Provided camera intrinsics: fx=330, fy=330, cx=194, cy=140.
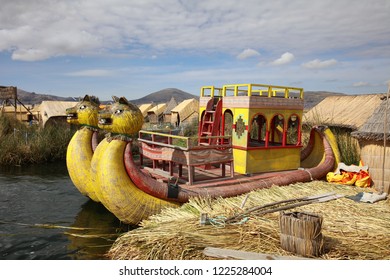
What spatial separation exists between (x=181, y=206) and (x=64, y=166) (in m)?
10.5

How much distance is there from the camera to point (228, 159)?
806cm

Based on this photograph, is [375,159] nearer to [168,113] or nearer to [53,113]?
[53,113]

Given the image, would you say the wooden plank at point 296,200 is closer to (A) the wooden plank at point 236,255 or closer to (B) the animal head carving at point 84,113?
(A) the wooden plank at point 236,255

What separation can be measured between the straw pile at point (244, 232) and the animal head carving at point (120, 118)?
196cm

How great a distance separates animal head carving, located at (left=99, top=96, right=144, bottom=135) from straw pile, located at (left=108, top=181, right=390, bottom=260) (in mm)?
1955

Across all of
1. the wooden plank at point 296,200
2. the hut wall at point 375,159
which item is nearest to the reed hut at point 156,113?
the hut wall at point 375,159

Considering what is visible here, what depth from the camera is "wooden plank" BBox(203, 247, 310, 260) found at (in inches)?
180

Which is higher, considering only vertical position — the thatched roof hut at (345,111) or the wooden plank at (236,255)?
the thatched roof hut at (345,111)

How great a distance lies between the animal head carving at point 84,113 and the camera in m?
8.77

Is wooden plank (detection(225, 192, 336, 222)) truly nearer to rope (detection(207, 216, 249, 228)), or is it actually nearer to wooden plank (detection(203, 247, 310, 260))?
rope (detection(207, 216, 249, 228))

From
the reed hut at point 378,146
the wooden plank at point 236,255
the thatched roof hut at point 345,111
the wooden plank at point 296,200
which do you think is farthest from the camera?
the thatched roof hut at point 345,111

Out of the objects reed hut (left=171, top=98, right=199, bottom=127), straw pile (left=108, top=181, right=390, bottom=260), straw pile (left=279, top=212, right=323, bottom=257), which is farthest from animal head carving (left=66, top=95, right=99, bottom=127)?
reed hut (left=171, top=98, right=199, bottom=127)
